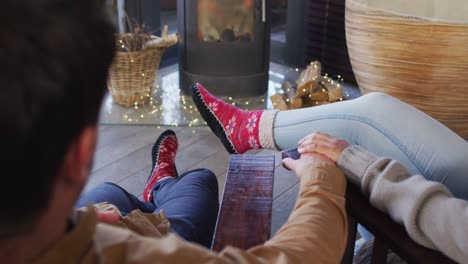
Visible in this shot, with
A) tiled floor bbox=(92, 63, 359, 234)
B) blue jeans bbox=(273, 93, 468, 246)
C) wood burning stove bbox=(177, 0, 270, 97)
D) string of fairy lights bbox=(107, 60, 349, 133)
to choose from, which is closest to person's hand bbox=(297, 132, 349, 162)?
blue jeans bbox=(273, 93, 468, 246)

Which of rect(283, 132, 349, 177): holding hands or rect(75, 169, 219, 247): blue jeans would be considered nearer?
rect(283, 132, 349, 177): holding hands

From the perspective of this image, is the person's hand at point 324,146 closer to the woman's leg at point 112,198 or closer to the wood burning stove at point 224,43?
the woman's leg at point 112,198

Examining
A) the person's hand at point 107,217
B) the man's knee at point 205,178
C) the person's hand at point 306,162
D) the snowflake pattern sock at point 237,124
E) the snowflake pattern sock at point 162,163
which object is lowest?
the snowflake pattern sock at point 162,163

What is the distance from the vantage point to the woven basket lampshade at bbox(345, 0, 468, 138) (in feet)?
6.15

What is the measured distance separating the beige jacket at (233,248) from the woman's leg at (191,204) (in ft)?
0.31

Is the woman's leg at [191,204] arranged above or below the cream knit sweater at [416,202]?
below

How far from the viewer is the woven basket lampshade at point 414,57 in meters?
1.88

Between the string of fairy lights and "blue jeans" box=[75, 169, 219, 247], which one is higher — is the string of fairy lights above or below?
below

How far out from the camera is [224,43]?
2.61 meters

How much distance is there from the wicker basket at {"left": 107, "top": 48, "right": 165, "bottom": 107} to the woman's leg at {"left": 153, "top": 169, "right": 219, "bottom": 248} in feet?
3.49

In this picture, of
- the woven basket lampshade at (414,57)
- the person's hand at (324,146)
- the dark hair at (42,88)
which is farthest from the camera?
the woven basket lampshade at (414,57)

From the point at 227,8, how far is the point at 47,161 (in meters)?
2.23

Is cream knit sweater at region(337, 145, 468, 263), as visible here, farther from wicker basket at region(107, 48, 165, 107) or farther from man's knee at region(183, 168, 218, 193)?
wicker basket at region(107, 48, 165, 107)

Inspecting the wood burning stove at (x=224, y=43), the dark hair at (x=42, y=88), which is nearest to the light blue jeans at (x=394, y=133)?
the dark hair at (x=42, y=88)
